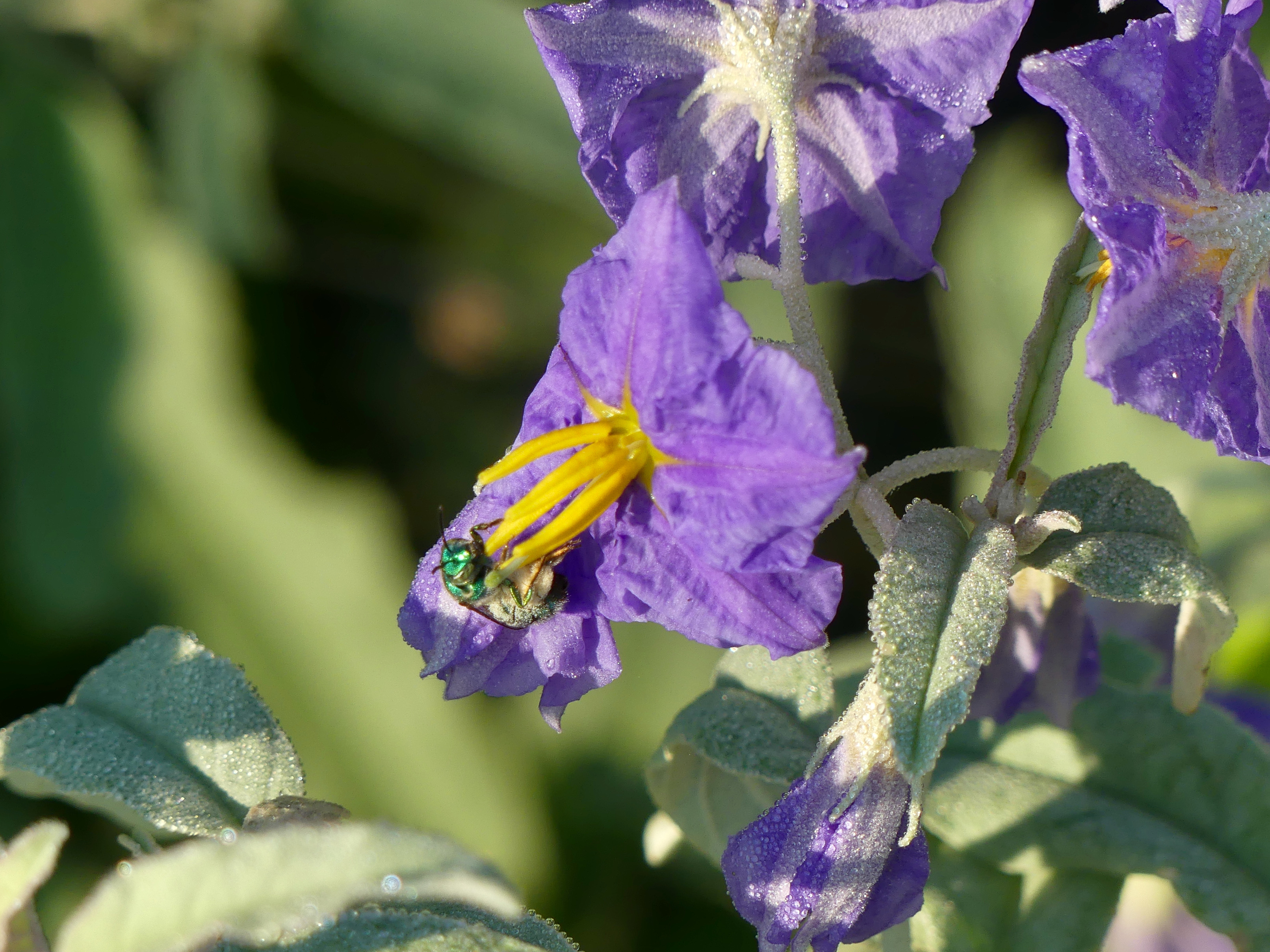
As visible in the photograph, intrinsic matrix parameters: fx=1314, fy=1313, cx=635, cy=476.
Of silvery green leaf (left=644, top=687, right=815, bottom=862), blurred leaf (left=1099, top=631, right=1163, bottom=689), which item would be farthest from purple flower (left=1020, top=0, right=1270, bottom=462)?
blurred leaf (left=1099, top=631, right=1163, bottom=689)

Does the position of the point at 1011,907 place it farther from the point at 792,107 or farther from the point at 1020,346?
the point at 1020,346

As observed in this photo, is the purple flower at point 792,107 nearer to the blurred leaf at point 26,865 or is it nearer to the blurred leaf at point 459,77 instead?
the blurred leaf at point 26,865

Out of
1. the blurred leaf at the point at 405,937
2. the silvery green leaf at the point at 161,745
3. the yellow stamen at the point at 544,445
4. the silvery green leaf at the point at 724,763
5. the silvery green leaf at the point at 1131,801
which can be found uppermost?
the yellow stamen at the point at 544,445

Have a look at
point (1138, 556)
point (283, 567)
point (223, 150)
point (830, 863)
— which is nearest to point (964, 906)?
point (830, 863)

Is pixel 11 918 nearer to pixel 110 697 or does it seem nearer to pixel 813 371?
pixel 110 697

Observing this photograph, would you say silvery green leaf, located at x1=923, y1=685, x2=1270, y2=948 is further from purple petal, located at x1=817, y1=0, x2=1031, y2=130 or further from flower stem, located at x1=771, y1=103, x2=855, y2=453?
purple petal, located at x1=817, y1=0, x2=1031, y2=130

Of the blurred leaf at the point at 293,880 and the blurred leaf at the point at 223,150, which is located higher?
the blurred leaf at the point at 293,880

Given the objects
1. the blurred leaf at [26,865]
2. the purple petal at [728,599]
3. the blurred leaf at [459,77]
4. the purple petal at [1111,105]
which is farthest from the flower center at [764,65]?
the blurred leaf at [459,77]
